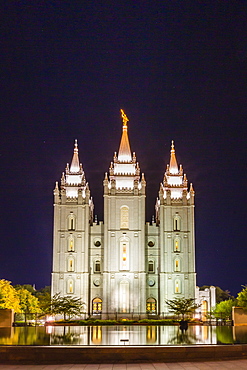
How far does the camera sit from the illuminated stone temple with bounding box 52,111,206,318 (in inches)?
2603

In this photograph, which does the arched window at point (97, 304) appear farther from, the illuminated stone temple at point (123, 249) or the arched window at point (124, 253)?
the arched window at point (124, 253)

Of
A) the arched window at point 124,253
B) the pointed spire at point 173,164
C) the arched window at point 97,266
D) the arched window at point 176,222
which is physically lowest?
the arched window at point 97,266

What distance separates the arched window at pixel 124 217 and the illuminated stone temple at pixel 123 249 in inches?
5.3

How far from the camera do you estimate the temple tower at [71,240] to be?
218ft

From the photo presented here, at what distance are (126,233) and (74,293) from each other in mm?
10297

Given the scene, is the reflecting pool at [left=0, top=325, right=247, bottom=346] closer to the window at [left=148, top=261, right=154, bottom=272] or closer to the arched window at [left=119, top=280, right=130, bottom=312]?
the arched window at [left=119, top=280, right=130, bottom=312]

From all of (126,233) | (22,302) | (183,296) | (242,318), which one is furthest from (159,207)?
(242,318)

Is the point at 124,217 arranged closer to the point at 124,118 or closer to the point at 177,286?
the point at 177,286

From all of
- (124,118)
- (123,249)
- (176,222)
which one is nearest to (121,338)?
(123,249)

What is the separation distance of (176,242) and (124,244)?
7005 mm

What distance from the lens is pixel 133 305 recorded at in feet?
215

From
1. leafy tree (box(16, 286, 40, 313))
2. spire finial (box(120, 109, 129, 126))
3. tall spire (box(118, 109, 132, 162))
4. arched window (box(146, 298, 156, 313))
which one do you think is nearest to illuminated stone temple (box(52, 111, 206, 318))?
arched window (box(146, 298, 156, 313))

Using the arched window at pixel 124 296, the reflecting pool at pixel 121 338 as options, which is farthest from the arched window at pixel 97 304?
the reflecting pool at pixel 121 338

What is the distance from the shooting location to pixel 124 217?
6838 cm
